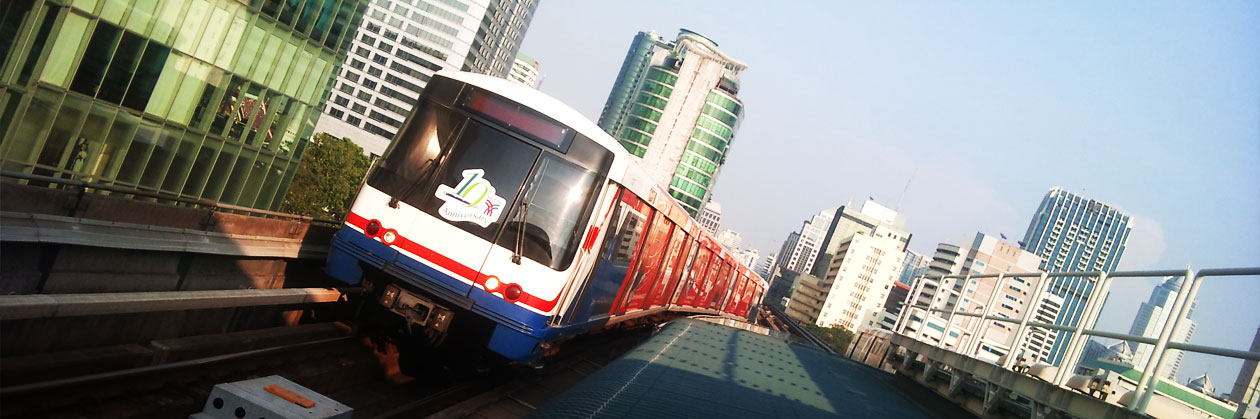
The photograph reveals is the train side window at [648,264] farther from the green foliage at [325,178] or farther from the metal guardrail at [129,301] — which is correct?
the green foliage at [325,178]

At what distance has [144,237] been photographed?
9055 millimetres

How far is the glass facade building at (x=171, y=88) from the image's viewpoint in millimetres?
18516

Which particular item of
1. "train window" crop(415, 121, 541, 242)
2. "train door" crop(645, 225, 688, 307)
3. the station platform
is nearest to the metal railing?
the station platform

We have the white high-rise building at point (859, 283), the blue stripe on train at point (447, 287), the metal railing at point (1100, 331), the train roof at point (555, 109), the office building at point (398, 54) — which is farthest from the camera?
the white high-rise building at point (859, 283)

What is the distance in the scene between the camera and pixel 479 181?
9.31m

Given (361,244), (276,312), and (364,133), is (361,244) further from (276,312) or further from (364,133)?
(364,133)

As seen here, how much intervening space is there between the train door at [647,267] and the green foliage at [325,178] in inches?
1814

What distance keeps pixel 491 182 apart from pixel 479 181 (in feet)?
0.45

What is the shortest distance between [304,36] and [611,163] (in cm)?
1959

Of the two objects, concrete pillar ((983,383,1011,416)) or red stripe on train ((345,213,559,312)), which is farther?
red stripe on train ((345,213,559,312))

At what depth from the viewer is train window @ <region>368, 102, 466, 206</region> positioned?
929 centimetres

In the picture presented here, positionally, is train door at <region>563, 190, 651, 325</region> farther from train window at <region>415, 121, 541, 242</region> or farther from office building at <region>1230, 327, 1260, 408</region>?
office building at <region>1230, 327, 1260, 408</region>

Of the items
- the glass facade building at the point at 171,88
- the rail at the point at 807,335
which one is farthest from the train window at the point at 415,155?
the glass facade building at the point at 171,88

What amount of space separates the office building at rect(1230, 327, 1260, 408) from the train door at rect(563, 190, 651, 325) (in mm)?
6838
